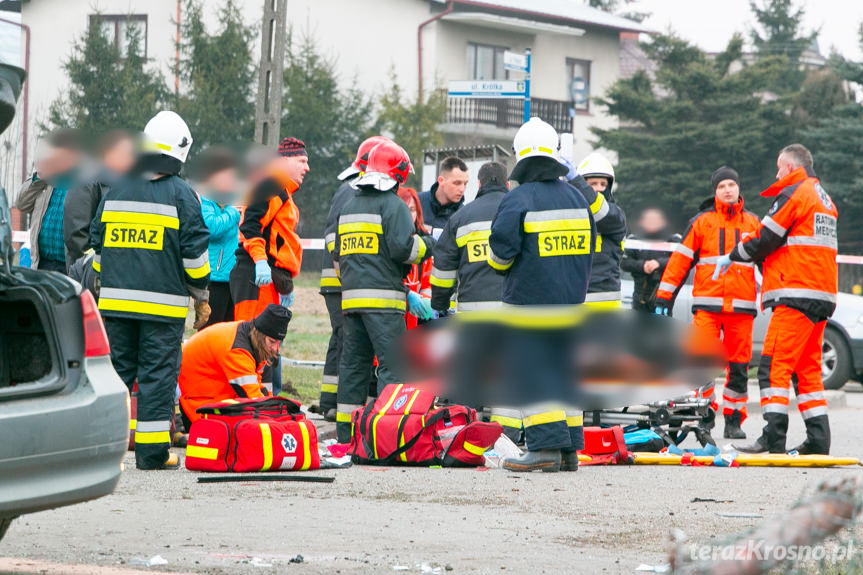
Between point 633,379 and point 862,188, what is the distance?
109 feet

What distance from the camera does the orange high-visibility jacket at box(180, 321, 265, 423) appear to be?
813cm

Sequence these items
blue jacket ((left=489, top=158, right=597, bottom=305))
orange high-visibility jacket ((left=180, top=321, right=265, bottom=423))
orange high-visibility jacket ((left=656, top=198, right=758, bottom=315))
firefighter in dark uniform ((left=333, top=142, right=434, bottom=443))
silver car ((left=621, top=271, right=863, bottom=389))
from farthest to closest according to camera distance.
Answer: silver car ((left=621, top=271, right=863, bottom=389)) → orange high-visibility jacket ((left=656, top=198, right=758, bottom=315)) → firefighter in dark uniform ((left=333, top=142, right=434, bottom=443)) → orange high-visibility jacket ((left=180, top=321, right=265, bottom=423)) → blue jacket ((left=489, top=158, right=597, bottom=305))

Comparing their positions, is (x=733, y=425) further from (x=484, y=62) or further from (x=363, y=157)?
(x=484, y=62)

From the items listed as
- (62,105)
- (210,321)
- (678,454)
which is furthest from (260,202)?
(62,105)

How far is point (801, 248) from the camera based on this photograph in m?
9.05

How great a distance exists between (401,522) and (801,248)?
439 cm

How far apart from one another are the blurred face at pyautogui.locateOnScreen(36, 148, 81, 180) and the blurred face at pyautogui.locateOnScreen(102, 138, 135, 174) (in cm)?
43

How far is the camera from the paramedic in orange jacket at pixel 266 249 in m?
9.52

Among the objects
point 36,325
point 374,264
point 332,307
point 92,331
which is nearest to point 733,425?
point 332,307

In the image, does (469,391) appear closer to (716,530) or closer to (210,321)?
(716,530)

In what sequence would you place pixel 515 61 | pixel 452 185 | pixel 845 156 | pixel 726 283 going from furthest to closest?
pixel 845 156 → pixel 515 61 → pixel 726 283 → pixel 452 185

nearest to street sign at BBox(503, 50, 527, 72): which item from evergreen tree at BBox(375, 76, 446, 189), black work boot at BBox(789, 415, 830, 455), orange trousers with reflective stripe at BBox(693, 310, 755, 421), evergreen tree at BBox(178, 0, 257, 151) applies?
orange trousers with reflective stripe at BBox(693, 310, 755, 421)

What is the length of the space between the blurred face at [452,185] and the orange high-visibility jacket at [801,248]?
2400 mm

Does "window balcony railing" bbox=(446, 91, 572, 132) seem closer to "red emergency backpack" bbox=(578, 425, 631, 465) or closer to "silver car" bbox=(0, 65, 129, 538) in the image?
"red emergency backpack" bbox=(578, 425, 631, 465)
